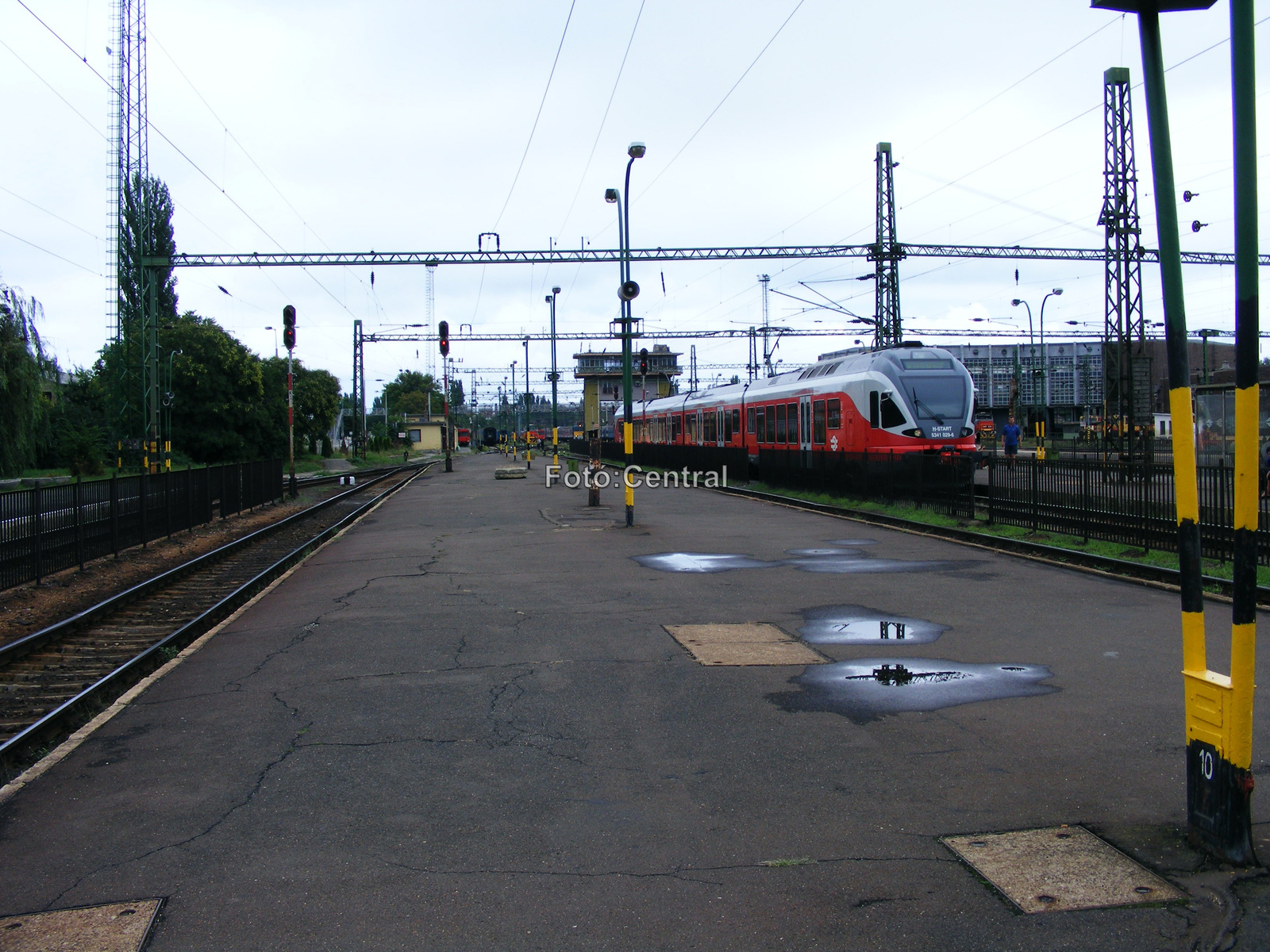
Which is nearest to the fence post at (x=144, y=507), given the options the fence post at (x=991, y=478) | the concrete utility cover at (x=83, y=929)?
the concrete utility cover at (x=83, y=929)

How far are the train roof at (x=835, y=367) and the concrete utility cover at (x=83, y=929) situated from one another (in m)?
22.2

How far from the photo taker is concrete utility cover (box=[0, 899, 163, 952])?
361 cm

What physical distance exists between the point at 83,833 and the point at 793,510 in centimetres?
2008

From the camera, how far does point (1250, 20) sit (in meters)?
3.91

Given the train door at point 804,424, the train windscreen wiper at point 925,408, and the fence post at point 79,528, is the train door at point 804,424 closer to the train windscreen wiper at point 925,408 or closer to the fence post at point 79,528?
the train windscreen wiper at point 925,408

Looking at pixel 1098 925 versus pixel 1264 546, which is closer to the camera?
pixel 1098 925

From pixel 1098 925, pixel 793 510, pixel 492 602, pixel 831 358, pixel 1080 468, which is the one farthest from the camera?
pixel 831 358

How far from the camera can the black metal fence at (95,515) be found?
1252 cm

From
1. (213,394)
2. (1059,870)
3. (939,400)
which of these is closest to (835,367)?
(939,400)

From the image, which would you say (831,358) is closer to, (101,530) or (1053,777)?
(101,530)

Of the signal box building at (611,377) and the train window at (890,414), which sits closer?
the train window at (890,414)

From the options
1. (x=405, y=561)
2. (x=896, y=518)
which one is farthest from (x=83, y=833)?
(x=896, y=518)

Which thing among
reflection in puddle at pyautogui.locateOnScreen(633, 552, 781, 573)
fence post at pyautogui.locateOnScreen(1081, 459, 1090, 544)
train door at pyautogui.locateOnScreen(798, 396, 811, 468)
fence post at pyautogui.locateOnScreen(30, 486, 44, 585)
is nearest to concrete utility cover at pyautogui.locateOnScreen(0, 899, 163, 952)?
reflection in puddle at pyautogui.locateOnScreen(633, 552, 781, 573)

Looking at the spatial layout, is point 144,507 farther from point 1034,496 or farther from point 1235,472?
point 1235,472
